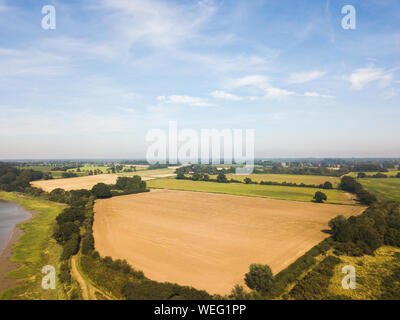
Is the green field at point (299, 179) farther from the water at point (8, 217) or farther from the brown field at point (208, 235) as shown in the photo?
the water at point (8, 217)

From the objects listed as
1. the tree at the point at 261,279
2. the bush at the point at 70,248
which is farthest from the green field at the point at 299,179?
the bush at the point at 70,248

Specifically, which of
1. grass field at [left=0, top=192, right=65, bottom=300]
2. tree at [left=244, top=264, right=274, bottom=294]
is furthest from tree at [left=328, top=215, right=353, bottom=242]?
grass field at [left=0, top=192, right=65, bottom=300]

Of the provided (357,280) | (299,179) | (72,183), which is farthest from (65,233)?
(299,179)
